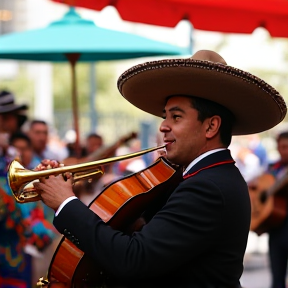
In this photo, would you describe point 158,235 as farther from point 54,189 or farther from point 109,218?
point 54,189

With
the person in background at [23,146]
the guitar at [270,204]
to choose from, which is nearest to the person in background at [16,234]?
the person in background at [23,146]

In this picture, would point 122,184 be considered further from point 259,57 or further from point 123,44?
point 259,57

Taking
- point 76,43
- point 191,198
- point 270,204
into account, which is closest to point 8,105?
point 76,43

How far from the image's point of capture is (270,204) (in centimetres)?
848

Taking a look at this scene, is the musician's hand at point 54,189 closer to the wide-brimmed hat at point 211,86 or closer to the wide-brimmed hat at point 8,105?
the wide-brimmed hat at point 211,86

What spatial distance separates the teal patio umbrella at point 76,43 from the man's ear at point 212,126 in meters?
2.94

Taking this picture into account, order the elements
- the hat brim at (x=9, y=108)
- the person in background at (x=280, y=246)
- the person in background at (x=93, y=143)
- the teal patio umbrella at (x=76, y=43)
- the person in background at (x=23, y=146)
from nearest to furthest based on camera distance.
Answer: the teal patio umbrella at (x=76, y=43) < the hat brim at (x=9, y=108) < the person in background at (x=23, y=146) < the person in background at (x=280, y=246) < the person in background at (x=93, y=143)

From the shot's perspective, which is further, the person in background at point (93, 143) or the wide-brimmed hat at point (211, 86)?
the person in background at point (93, 143)

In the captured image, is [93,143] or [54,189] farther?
[93,143]

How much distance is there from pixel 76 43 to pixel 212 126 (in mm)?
3090

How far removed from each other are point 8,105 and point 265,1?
9.01 ft

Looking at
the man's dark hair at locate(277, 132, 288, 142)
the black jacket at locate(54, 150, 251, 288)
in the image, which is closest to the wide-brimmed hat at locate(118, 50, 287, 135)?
the black jacket at locate(54, 150, 251, 288)

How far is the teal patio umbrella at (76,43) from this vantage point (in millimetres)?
5957

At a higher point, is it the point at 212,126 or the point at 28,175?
the point at 212,126
